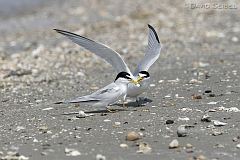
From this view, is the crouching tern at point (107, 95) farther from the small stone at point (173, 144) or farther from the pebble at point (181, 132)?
the small stone at point (173, 144)

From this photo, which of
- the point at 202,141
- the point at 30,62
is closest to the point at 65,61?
the point at 30,62

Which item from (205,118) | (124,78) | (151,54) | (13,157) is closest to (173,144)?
(205,118)

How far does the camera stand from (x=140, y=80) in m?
6.81

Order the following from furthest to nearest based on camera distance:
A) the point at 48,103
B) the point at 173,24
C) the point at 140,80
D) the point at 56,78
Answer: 1. the point at 173,24
2. the point at 56,78
3. the point at 48,103
4. the point at 140,80

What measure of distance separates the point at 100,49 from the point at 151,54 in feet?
3.15

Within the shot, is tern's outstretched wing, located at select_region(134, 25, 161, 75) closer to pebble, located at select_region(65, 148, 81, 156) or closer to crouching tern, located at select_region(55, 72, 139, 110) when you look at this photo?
crouching tern, located at select_region(55, 72, 139, 110)

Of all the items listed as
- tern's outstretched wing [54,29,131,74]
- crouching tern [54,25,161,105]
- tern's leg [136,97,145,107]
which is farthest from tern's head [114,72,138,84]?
tern's leg [136,97,145,107]

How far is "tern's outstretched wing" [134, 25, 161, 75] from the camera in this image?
24.5 feet

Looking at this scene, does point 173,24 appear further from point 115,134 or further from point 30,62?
point 115,134

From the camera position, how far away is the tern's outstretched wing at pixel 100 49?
6.75 metres

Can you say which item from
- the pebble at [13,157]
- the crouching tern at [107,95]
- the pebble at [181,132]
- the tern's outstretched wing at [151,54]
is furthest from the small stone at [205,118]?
the pebble at [13,157]

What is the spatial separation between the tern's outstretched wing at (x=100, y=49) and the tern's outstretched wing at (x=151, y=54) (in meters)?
0.40

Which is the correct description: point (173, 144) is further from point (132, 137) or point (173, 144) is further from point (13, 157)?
point (13, 157)

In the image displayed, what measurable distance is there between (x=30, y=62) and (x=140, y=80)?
4.05m
